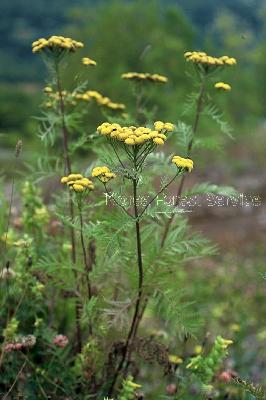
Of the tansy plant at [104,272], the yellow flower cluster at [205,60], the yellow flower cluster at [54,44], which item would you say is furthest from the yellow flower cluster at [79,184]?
the yellow flower cluster at [205,60]

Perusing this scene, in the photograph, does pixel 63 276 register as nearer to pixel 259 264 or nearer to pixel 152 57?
pixel 259 264

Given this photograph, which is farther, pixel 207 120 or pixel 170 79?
pixel 170 79

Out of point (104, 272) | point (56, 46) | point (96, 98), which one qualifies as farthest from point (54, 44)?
point (104, 272)

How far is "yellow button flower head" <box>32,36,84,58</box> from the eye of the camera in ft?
10.0

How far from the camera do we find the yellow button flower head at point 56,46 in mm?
3062

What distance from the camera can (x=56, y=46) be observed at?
312 cm

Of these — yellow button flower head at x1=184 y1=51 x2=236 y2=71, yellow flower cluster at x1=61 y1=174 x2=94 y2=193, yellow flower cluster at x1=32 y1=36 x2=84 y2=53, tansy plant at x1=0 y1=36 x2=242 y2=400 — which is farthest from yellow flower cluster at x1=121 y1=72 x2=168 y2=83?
yellow flower cluster at x1=61 y1=174 x2=94 y2=193

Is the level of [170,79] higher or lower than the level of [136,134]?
higher

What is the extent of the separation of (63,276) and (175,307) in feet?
1.94

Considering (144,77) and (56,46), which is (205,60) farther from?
(56,46)

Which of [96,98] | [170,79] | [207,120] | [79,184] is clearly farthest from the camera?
[170,79]

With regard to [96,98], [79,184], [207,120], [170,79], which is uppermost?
[170,79]

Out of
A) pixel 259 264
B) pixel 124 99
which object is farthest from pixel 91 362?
pixel 124 99

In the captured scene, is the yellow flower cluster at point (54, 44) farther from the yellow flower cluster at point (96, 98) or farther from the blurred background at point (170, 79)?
the yellow flower cluster at point (96, 98)
